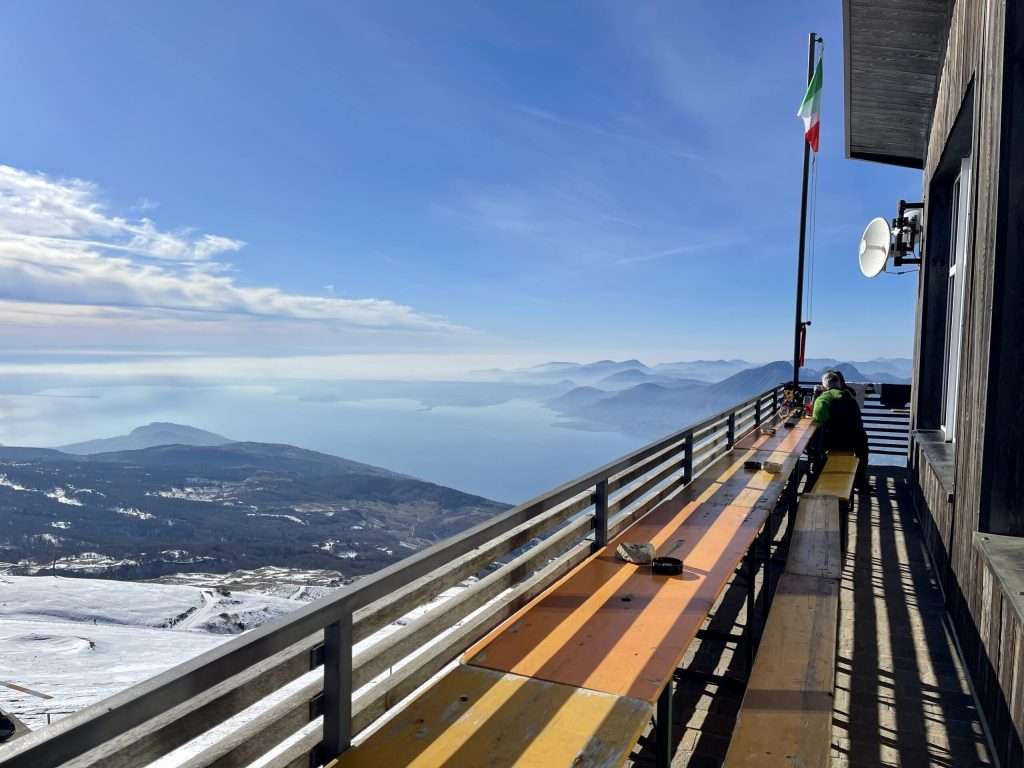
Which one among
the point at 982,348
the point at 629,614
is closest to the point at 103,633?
the point at 629,614

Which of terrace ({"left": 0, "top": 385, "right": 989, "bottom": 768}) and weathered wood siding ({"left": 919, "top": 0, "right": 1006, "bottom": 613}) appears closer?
terrace ({"left": 0, "top": 385, "right": 989, "bottom": 768})

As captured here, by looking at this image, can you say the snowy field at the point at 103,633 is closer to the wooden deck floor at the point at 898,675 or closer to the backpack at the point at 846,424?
the backpack at the point at 846,424

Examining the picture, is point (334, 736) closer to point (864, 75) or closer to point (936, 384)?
point (936, 384)

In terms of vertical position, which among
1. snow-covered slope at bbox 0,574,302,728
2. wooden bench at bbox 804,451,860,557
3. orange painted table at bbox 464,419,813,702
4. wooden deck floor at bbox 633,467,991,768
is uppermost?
orange painted table at bbox 464,419,813,702

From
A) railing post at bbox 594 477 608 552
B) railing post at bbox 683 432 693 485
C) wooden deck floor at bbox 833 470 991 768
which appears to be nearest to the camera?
wooden deck floor at bbox 833 470 991 768

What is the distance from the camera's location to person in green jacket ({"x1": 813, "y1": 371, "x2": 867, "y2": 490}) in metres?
10.6

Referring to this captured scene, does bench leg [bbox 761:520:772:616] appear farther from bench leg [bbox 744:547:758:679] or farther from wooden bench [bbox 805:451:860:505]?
wooden bench [bbox 805:451:860:505]

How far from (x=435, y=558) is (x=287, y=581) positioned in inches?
5121

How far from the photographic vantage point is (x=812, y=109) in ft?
54.7

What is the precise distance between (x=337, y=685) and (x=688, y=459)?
567 centimetres

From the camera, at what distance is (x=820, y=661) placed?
12.1 ft

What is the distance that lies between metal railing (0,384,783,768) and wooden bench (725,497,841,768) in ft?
4.23

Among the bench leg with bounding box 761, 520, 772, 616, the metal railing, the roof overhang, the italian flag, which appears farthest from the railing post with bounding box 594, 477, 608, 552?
the italian flag

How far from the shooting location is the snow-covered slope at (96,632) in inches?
2142
